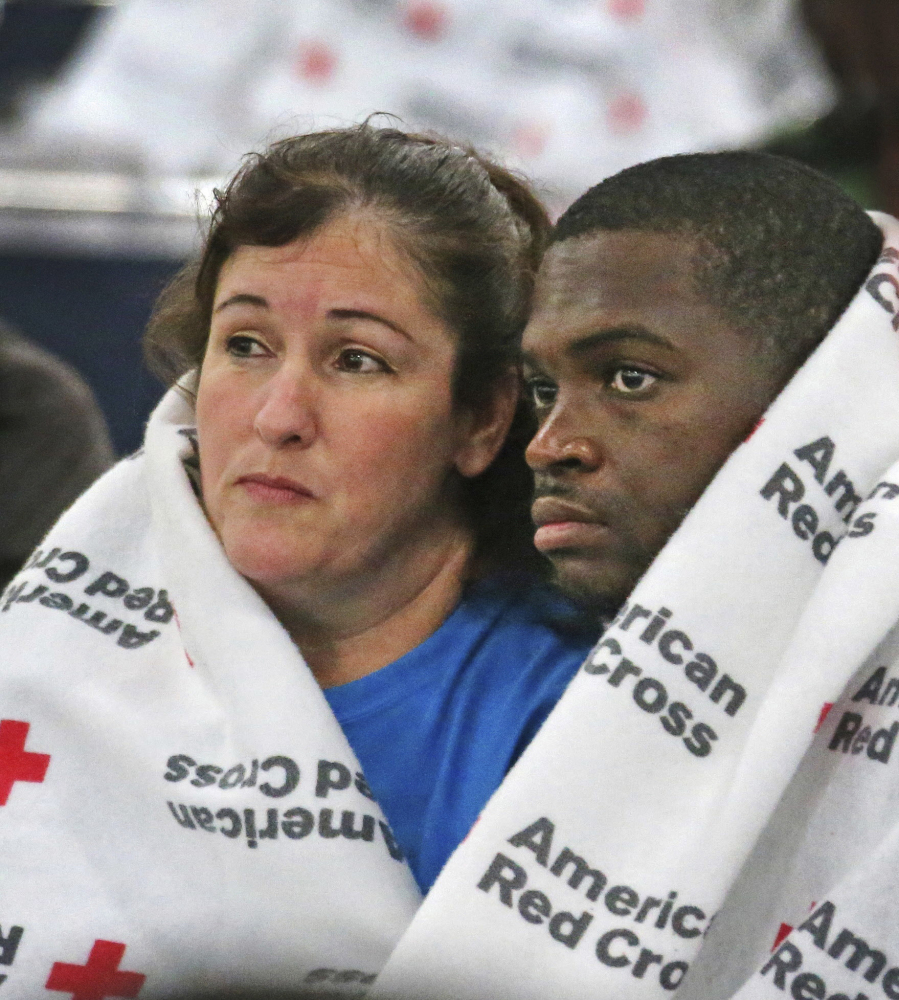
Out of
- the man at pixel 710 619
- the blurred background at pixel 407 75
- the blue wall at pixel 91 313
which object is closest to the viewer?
the man at pixel 710 619

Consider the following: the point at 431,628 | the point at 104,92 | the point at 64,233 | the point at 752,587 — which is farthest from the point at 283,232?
the point at 104,92

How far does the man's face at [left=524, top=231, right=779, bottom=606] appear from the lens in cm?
110

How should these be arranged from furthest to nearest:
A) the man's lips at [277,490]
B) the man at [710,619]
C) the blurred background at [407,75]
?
1. the blurred background at [407,75]
2. the man's lips at [277,490]
3. the man at [710,619]

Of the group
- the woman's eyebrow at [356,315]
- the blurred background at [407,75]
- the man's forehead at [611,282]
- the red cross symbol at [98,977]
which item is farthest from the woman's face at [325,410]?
the blurred background at [407,75]

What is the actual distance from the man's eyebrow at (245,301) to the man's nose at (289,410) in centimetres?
6

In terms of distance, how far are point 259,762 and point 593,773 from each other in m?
0.27

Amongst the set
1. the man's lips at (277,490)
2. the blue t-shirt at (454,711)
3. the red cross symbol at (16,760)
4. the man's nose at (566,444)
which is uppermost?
the man's nose at (566,444)

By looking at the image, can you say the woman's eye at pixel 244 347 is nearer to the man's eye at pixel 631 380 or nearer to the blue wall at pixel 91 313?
the man's eye at pixel 631 380

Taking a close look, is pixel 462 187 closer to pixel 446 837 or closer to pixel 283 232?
pixel 283 232

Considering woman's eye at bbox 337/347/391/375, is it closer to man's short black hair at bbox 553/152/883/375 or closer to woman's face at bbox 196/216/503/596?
woman's face at bbox 196/216/503/596

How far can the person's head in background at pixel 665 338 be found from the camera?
1.10 meters

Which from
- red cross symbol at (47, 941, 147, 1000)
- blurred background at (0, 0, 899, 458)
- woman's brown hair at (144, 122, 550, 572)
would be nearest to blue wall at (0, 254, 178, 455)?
blurred background at (0, 0, 899, 458)

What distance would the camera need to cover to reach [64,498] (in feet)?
5.62

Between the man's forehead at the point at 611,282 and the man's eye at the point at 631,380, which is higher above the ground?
the man's forehead at the point at 611,282
